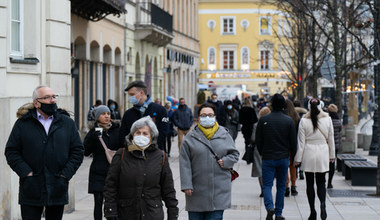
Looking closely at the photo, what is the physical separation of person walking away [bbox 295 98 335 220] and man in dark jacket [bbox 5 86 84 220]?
15.9 feet

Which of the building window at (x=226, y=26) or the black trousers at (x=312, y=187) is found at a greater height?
the building window at (x=226, y=26)

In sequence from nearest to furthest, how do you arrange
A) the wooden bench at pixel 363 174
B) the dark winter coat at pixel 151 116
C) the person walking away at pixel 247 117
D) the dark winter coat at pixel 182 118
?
the dark winter coat at pixel 151 116
the wooden bench at pixel 363 174
the person walking away at pixel 247 117
the dark winter coat at pixel 182 118

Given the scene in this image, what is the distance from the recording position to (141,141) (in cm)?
690

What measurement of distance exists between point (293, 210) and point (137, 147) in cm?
676

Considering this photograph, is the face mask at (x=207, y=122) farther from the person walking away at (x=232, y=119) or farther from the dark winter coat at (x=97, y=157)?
the person walking away at (x=232, y=119)

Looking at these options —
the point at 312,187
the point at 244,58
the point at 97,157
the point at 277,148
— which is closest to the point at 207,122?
the point at 97,157

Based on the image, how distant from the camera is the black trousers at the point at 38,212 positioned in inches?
304

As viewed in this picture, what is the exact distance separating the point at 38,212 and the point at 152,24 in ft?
95.5

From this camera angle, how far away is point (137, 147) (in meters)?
6.91

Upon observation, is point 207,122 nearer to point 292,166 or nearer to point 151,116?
point 151,116

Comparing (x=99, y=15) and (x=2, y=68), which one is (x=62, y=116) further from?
(x=99, y=15)

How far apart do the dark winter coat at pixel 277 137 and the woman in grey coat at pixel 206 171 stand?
129 inches

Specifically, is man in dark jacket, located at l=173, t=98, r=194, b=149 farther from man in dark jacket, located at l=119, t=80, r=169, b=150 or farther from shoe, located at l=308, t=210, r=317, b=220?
man in dark jacket, located at l=119, t=80, r=169, b=150

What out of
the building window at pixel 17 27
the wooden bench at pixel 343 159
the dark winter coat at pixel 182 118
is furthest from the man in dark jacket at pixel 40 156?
the dark winter coat at pixel 182 118
